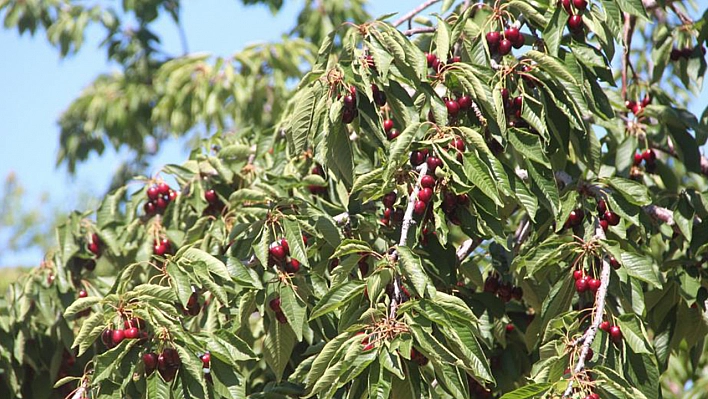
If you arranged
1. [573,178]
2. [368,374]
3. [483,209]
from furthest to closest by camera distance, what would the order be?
[573,178] < [483,209] < [368,374]

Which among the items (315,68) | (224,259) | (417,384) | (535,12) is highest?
(315,68)

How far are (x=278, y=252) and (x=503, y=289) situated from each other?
2.76 feet

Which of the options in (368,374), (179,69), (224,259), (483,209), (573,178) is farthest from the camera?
(179,69)

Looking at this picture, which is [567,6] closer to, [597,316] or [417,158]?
[417,158]

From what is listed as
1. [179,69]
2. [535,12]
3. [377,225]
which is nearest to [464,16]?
[535,12]

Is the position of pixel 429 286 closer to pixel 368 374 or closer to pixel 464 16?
pixel 368 374

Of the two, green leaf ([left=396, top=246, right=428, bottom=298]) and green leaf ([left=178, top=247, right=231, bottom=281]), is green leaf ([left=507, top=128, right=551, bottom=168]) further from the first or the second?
green leaf ([left=178, top=247, right=231, bottom=281])

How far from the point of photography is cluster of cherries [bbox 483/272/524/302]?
3.23 meters

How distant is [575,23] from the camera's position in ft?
9.51

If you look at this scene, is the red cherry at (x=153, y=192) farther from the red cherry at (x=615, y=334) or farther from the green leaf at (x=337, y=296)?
the red cherry at (x=615, y=334)

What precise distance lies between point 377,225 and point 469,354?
0.71 meters

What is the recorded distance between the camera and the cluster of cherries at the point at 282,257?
2805 millimetres

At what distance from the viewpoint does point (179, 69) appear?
6.32 metres

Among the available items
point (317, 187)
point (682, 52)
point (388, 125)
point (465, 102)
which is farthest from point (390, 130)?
point (682, 52)
